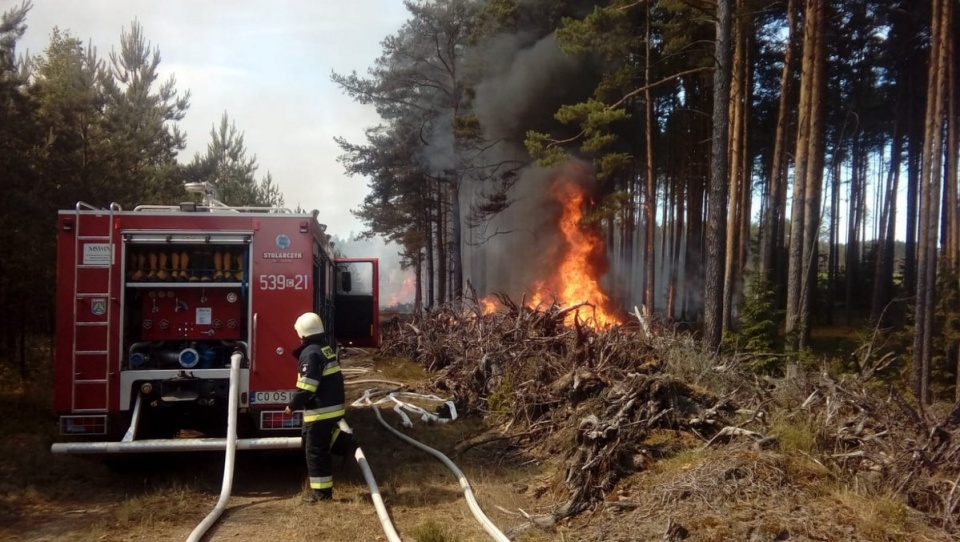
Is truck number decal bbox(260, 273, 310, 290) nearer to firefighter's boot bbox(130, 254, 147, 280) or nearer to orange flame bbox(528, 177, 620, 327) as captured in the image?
firefighter's boot bbox(130, 254, 147, 280)

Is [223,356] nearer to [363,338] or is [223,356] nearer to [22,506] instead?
[22,506]

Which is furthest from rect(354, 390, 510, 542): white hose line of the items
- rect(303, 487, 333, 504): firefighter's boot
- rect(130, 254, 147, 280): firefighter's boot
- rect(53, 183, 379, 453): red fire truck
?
rect(130, 254, 147, 280): firefighter's boot

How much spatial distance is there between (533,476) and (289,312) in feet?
10.2

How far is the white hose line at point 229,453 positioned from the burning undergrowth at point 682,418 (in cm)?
290

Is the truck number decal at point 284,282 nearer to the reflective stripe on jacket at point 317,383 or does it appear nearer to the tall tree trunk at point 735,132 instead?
the reflective stripe on jacket at point 317,383

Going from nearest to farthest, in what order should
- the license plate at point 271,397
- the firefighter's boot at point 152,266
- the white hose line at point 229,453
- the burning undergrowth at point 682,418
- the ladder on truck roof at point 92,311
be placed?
the burning undergrowth at point 682,418, the white hose line at point 229,453, the ladder on truck roof at point 92,311, the license plate at point 271,397, the firefighter's boot at point 152,266

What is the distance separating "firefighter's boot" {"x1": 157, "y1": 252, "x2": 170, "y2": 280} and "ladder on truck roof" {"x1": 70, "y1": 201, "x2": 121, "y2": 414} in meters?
0.49

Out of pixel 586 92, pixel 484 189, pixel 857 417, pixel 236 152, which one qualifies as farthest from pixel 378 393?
pixel 236 152

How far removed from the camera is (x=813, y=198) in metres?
15.8

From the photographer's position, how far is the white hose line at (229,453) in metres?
5.90

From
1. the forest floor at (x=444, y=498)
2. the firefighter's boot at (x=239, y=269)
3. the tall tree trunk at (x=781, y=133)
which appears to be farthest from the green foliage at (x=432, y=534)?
the tall tree trunk at (x=781, y=133)

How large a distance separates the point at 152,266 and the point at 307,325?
6.42ft

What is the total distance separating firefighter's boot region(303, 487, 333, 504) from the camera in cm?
704

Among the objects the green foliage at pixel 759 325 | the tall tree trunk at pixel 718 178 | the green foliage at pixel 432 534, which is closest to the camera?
the green foliage at pixel 432 534
